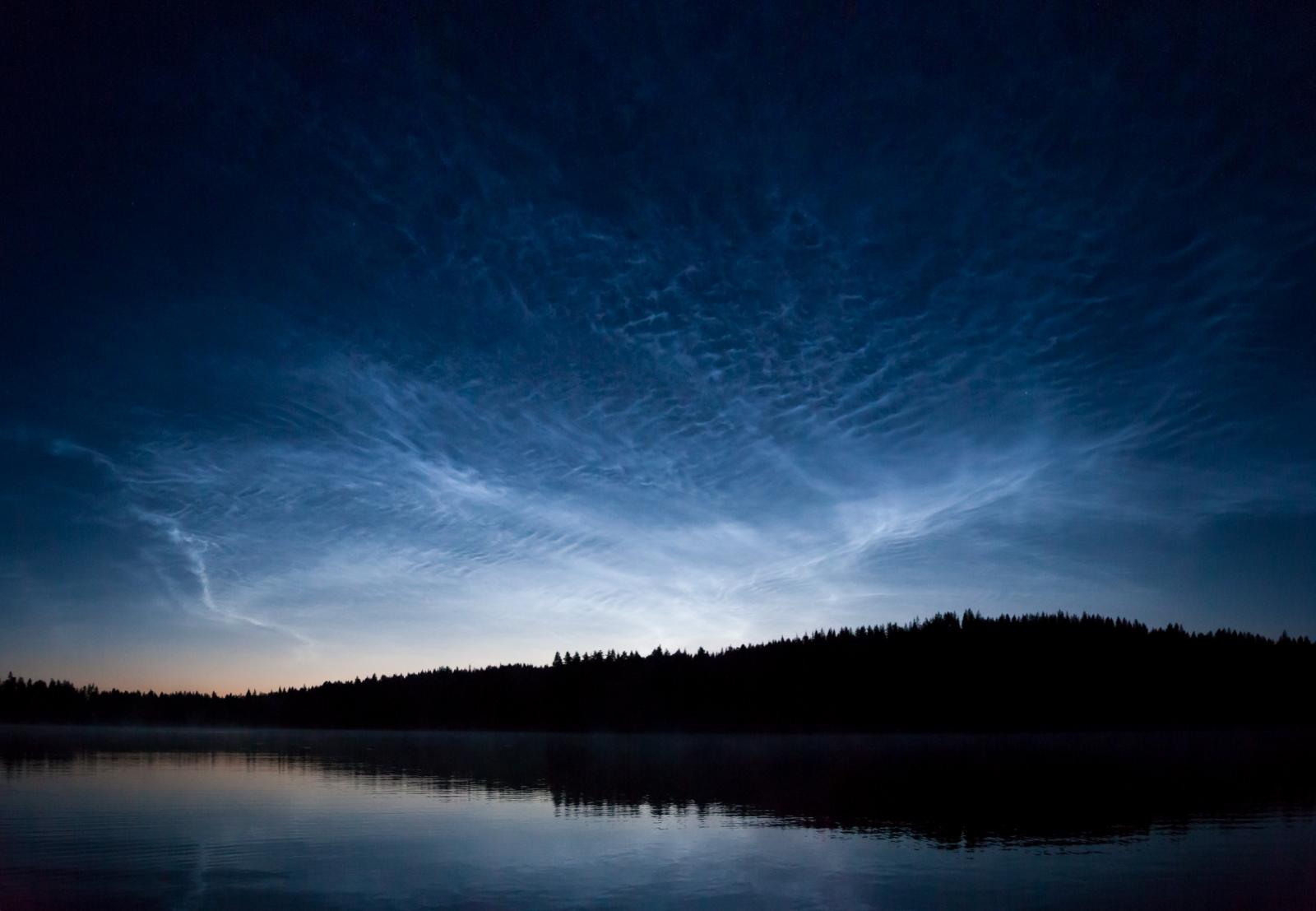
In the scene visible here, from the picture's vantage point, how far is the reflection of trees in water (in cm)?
4388

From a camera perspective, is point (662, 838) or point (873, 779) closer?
point (662, 838)

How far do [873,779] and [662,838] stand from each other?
1442 inches

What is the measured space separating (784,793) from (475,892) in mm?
35410

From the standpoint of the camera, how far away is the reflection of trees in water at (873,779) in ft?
144

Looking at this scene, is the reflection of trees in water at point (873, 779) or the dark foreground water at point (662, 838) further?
the reflection of trees in water at point (873, 779)

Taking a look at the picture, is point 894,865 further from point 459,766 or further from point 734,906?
point 459,766

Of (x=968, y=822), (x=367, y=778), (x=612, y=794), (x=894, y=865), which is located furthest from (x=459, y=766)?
(x=894, y=865)

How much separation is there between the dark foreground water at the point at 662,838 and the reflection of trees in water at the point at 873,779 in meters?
0.41

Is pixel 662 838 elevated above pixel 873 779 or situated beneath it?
elevated above

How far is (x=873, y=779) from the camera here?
2729 inches

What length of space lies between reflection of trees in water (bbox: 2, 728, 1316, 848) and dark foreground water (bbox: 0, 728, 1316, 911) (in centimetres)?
41

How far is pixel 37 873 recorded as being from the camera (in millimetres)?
28156

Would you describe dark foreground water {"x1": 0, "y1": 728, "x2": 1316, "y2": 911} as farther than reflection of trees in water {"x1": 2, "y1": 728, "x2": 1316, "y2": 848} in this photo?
No

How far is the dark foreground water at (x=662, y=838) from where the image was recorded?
2591cm
